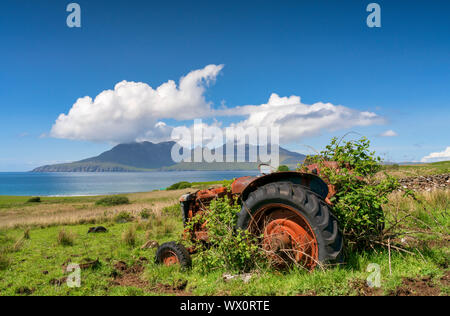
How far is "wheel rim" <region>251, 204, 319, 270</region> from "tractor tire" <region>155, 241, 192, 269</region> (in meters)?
1.75

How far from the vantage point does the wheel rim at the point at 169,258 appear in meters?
5.47

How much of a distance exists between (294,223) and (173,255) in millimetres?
2811

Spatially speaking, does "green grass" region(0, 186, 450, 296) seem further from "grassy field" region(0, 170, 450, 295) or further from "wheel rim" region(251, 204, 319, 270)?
"wheel rim" region(251, 204, 319, 270)

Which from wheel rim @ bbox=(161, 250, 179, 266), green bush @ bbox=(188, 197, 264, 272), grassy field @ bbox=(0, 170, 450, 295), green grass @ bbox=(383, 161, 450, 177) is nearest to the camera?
grassy field @ bbox=(0, 170, 450, 295)

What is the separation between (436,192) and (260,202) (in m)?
9.22

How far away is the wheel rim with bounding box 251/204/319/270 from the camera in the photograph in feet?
12.5

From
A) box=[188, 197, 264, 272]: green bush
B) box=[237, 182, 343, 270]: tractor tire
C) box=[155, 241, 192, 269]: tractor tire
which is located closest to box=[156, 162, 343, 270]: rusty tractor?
box=[237, 182, 343, 270]: tractor tire

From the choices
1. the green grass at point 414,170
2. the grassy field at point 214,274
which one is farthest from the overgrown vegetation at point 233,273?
the green grass at point 414,170

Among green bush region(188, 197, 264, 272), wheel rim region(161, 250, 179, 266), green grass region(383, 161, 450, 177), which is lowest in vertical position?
wheel rim region(161, 250, 179, 266)

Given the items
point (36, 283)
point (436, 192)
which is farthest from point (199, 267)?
point (436, 192)

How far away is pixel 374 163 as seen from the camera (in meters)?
4.69

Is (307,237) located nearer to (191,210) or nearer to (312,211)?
(312,211)

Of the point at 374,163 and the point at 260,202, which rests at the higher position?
the point at 374,163

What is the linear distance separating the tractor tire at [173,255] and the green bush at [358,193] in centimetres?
290
